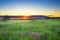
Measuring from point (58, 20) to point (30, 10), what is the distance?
361 millimetres

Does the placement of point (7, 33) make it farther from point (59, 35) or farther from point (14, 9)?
point (59, 35)

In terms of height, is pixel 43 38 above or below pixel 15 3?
below

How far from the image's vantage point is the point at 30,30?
60.6 inches

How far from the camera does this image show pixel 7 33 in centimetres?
154

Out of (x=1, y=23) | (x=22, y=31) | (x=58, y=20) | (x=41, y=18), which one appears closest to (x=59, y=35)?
(x=58, y=20)

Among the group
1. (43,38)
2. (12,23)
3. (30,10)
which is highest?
(30,10)

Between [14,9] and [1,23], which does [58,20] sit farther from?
[1,23]

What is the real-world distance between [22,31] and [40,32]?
220mm

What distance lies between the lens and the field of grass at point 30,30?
60.4 inches

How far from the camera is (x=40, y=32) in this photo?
154 centimetres

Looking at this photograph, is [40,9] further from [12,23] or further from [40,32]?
[12,23]

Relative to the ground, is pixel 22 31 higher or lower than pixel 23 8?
lower

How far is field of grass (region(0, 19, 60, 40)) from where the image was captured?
1.53 metres

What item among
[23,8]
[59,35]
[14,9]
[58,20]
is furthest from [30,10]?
[59,35]
